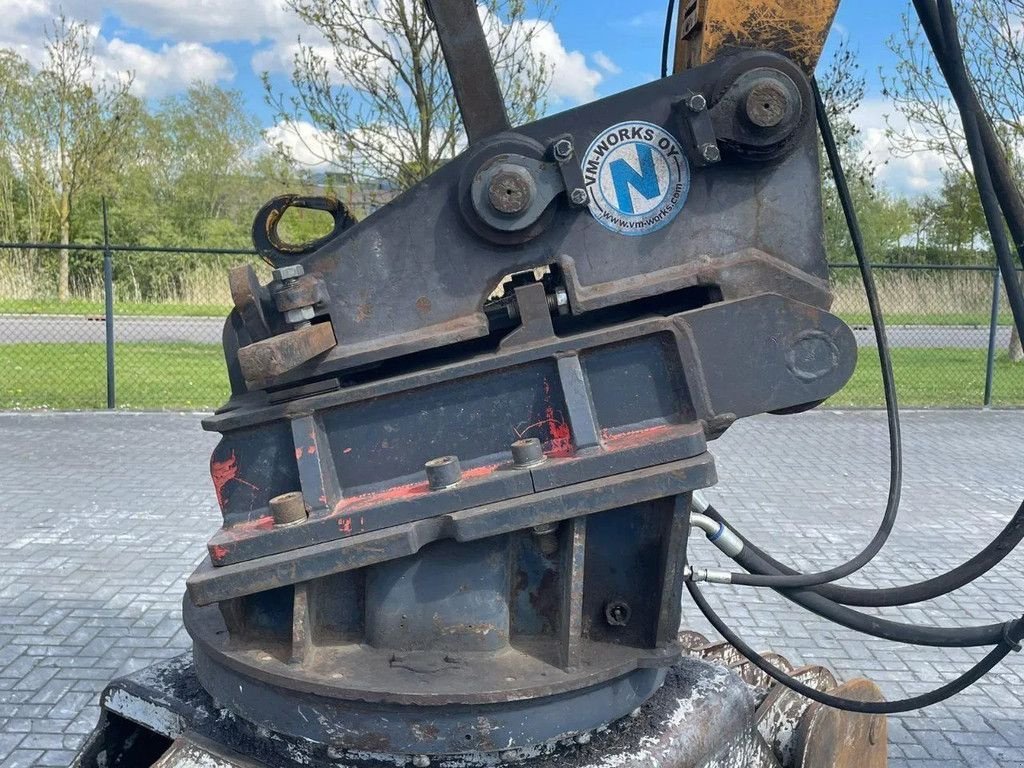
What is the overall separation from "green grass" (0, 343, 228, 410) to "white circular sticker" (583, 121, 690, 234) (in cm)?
1019

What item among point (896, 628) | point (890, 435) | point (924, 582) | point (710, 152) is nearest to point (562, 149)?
point (710, 152)

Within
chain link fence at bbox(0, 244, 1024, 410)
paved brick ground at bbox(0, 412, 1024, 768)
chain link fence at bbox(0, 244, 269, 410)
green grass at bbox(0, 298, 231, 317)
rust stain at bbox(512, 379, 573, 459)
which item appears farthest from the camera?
green grass at bbox(0, 298, 231, 317)

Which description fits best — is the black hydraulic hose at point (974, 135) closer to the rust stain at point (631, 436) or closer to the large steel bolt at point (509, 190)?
the rust stain at point (631, 436)

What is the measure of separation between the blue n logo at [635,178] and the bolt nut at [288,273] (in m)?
0.67

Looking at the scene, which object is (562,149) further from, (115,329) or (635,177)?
(115,329)

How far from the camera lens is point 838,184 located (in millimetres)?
2250

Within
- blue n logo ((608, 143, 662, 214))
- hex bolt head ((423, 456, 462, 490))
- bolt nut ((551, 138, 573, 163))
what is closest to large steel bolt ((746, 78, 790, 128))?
blue n logo ((608, 143, 662, 214))

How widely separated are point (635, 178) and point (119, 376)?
13384 millimetres

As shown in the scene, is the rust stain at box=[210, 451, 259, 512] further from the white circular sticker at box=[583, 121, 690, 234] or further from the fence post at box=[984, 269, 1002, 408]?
the fence post at box=[984, 269, 1002, 408]

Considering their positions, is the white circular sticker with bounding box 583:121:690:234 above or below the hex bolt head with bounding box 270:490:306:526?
above

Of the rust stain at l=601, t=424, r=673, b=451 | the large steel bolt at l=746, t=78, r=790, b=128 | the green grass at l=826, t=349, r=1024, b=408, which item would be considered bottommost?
the green grass at l=826, t=349, r=1024, b=408

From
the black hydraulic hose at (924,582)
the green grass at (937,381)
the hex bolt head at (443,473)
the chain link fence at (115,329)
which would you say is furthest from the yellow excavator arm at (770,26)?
the chain link fence at (115,329)

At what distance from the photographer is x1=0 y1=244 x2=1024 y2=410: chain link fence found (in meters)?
12.1

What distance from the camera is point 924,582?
222 centimetres
